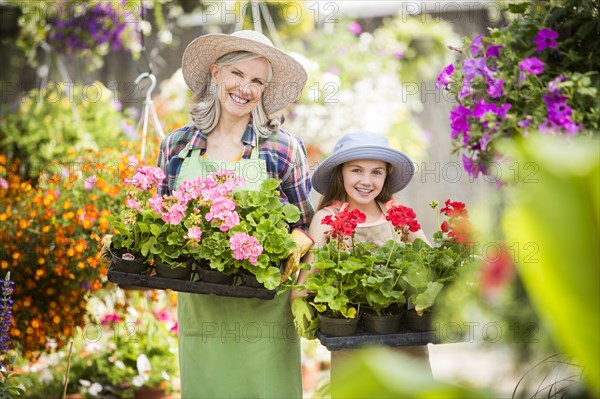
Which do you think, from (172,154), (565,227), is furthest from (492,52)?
(565,227)

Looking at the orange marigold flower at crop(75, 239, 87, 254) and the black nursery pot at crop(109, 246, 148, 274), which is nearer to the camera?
the black nursery pot at crop(109, 246, 148, 274)

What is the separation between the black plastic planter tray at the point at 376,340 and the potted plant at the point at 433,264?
0.03 m

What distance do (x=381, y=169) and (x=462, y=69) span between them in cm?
66

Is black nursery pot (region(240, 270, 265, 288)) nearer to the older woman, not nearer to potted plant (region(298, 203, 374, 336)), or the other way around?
potted plant (region(298, 203, 374, 336))

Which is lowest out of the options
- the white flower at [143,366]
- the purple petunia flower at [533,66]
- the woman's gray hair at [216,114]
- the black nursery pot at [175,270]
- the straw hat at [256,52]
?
the white flower at [143,366]

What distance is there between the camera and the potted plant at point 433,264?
6.64 ft

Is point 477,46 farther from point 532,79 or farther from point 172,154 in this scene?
point 172,154

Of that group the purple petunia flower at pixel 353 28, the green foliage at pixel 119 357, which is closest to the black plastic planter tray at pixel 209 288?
the green foliage at pixel 119 357

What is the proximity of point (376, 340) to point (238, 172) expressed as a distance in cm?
75

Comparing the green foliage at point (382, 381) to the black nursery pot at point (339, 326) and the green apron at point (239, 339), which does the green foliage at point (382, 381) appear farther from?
the green apron at point (239, 339)

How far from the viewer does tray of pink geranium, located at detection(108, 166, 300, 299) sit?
85.1 inches

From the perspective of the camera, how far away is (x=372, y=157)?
8.16 feet

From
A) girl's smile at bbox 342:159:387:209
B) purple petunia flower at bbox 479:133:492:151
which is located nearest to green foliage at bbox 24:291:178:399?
girl's smile at bbox 342:159:387:209

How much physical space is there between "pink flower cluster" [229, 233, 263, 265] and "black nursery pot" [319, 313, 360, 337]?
0.27 meters
